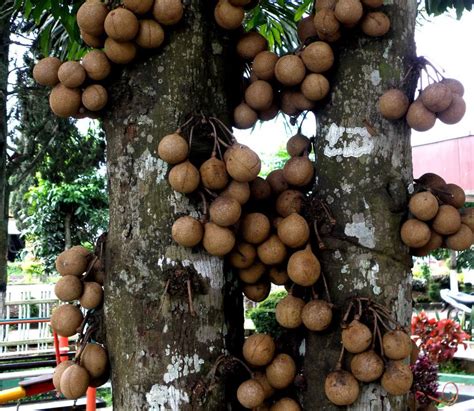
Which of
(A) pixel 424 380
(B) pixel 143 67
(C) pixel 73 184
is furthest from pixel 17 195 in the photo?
(B) pixel 143 67

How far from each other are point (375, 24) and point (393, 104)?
0.20 meters

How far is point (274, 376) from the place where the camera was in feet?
4.26

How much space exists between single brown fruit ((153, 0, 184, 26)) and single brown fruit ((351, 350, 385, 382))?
2.80ft

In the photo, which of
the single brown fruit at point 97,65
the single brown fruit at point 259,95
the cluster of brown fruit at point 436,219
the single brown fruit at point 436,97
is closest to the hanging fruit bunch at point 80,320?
the single brown fruit at point 97,65

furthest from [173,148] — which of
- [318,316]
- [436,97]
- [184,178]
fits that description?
[436,97]

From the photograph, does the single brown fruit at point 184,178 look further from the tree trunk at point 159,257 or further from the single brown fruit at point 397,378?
the single brown fruit at point 397,378

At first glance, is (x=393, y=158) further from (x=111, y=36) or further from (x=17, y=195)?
(x=17, y=195)

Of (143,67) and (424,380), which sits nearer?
(143,67)

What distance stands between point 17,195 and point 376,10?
1185 cm

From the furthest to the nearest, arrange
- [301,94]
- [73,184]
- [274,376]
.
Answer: [73,184] → [301,94] → [274,376]

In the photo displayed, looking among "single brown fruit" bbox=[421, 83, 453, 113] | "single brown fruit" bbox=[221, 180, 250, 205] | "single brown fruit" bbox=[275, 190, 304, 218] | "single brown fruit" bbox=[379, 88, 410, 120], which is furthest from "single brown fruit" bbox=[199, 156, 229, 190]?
"single brown fruit" bbox=[421, 83, 453, 113]

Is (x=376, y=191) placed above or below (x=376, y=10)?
below

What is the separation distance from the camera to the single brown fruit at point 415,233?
4.26 ft

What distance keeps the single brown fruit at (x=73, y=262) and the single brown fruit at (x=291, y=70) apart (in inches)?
25.6
